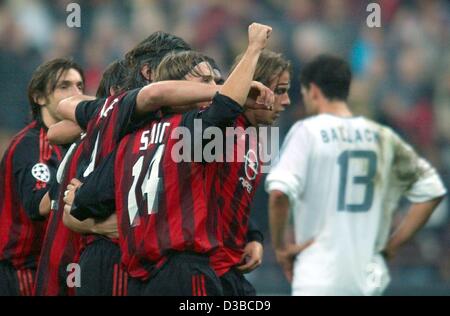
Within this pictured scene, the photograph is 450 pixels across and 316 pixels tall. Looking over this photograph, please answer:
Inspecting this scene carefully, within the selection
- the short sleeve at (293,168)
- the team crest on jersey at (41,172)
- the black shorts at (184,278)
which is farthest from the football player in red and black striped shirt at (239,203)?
the team crest on jersey at (41,172)

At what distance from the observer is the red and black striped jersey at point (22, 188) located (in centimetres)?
641

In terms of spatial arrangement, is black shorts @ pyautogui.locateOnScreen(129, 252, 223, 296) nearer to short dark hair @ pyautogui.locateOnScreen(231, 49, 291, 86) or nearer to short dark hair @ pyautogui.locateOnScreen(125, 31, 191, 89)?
short dark hair @ pyautogui.locateOnScreen(125, 31, 191, 89)

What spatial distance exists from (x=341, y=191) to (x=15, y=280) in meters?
1.83

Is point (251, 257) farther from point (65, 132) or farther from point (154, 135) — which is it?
point (65, 132)

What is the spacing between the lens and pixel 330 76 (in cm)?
678

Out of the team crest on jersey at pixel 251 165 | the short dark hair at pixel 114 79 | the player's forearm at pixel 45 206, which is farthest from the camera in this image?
the player's forearm at pixel 45 206

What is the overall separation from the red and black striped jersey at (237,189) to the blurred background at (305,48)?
396cm

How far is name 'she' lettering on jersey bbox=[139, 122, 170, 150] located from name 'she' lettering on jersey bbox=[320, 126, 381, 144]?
57.6 inches

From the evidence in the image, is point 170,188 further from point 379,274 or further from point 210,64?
point 379,274

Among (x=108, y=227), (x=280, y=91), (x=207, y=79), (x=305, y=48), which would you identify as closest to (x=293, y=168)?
(x=280, y=91)

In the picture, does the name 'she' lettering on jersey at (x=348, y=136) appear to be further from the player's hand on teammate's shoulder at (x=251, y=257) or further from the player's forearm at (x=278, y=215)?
the player's hand on teammate's shoulder at (x=251, y=257)

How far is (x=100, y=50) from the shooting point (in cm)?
1120

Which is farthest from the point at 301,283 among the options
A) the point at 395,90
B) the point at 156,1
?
the point at 156,1
